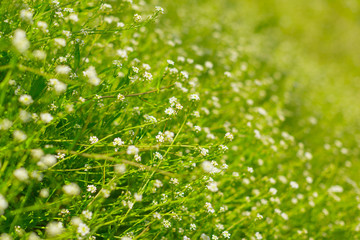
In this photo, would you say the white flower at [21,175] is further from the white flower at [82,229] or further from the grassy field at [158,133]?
the white flower at [82,229]

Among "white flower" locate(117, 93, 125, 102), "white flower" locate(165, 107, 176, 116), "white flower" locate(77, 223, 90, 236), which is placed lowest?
"white flower" locate(77, 223, 90, 236)

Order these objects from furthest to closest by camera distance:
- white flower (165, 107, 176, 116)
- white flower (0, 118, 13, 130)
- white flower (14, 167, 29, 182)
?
1. white flower (165, 107, 176, 116)
2. white flower (0, 118, 13, 130)
3. white flower (14, 167, 29, 182)

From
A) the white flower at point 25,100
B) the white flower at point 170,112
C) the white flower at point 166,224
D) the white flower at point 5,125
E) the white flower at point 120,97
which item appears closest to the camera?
the white flower at point 5,125

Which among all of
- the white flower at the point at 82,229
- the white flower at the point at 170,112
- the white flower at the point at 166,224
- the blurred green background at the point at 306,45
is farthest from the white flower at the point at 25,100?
the blurred green background at the point at 306,45

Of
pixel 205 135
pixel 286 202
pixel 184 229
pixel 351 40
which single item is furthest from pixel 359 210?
pixel 351 40

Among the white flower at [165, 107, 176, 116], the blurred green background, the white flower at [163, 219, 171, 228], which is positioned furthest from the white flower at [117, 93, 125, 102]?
the blurred green background

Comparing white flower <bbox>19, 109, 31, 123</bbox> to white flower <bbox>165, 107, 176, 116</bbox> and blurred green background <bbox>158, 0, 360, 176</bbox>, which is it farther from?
blurred green background <bbox>158, 0, 360, 176</bbox>

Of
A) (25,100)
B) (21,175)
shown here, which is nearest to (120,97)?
(25,100)

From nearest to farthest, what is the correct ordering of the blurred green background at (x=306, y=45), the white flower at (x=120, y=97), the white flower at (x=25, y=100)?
the white flower at (x=25, y=100), the white flower at (x=120, y=97), the blurred green background at (x=306, y=45)
